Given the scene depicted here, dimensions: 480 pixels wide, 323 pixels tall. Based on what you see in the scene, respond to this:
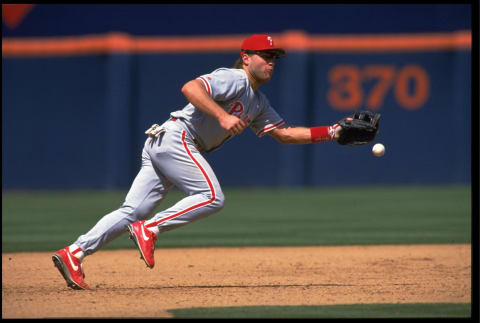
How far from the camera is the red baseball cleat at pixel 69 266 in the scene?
513cm

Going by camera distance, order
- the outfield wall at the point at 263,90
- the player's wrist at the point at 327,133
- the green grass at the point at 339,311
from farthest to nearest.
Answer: the outfield wall at the point at 263,90 < the player's wrist at the point at 327,133 < the green grass at the point at 339,311

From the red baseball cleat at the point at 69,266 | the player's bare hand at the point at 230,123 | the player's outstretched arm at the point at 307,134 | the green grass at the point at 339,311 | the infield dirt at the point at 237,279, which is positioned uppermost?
the player's bare hand at the point at 230,123

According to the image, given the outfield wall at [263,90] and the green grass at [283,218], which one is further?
the outfield wall at [263,90]

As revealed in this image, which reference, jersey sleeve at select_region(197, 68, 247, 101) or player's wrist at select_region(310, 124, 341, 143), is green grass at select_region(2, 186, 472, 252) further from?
jersey sleeve at select_region(197, 68, 247, 101)

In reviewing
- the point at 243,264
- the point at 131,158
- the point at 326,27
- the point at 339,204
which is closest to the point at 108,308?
the point at 243,264

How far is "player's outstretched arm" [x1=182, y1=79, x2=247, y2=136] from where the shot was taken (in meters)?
4.83

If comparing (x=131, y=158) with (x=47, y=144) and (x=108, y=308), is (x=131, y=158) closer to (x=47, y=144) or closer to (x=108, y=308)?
(x=47, y=144)

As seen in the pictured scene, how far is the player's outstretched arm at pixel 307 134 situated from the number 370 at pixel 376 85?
9.20 meters

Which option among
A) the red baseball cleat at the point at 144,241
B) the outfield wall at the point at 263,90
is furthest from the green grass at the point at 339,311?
the outfield wall at the point at 263,90

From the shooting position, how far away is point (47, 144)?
1505 centimetres

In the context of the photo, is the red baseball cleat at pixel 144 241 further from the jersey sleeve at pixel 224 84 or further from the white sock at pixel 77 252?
the jersey sleeve at pixel 224 84

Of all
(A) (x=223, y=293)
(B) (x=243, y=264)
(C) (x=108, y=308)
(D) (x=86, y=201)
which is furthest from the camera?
(D) (x=86, y=201)

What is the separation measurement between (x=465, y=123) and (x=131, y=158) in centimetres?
610

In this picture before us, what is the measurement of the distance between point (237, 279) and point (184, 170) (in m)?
1.11
